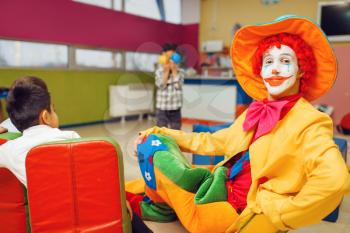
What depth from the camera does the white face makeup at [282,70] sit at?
4.22 ft

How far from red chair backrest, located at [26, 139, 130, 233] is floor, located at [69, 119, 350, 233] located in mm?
736

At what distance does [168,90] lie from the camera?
341 centimetres

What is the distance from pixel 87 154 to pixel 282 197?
0.69 meters

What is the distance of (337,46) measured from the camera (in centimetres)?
560

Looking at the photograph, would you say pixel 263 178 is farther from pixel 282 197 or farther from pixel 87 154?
pixel 87 154

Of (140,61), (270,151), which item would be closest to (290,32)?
(270,151)

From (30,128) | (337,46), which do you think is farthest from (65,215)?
(337,46)

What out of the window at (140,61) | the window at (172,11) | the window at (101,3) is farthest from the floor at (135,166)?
the window at (172,11)

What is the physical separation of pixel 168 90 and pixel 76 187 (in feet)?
7.67

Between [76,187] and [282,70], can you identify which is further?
[282,70]

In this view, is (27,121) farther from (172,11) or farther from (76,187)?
(172,11)

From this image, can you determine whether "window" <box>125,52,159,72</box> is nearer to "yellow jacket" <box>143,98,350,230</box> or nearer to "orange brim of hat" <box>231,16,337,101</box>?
"orange brim of hat" <box>231,16,337,101</box>

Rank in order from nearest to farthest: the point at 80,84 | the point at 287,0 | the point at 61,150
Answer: the point at 61,150 → the point at 80,84 → the point at 287,0

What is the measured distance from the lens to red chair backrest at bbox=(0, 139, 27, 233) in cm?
122
